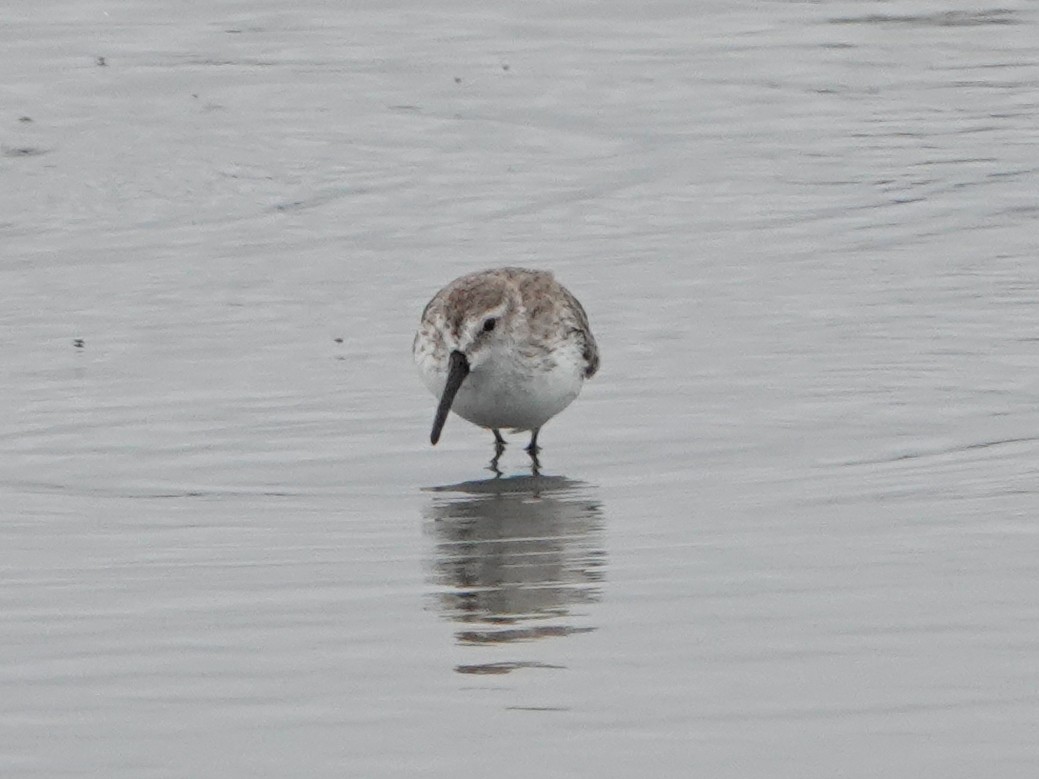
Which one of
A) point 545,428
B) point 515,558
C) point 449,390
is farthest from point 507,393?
point 515,558

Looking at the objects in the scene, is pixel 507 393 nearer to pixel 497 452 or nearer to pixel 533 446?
pixel 533 446

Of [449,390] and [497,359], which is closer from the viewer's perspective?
[449,390]

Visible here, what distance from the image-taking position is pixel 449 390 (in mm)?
9680

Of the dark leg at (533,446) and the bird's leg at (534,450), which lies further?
the dark leg at (533,446)

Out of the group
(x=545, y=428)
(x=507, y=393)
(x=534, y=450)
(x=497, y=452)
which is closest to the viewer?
(x=507, y=393)

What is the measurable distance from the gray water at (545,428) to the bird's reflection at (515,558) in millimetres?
27

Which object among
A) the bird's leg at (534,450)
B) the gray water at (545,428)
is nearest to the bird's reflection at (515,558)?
the gray water at (545,428)

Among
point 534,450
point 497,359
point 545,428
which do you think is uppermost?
point 497,359

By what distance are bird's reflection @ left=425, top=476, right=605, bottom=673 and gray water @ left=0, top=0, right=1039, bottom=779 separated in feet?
0.09

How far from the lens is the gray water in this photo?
5.93 meters

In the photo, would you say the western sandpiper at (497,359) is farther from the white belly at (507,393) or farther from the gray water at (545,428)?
the gray water at (545,428)

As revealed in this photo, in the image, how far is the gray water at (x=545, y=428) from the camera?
5926 millimetres

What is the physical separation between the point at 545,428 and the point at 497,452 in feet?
1.38

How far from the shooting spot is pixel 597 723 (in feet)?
18.8
